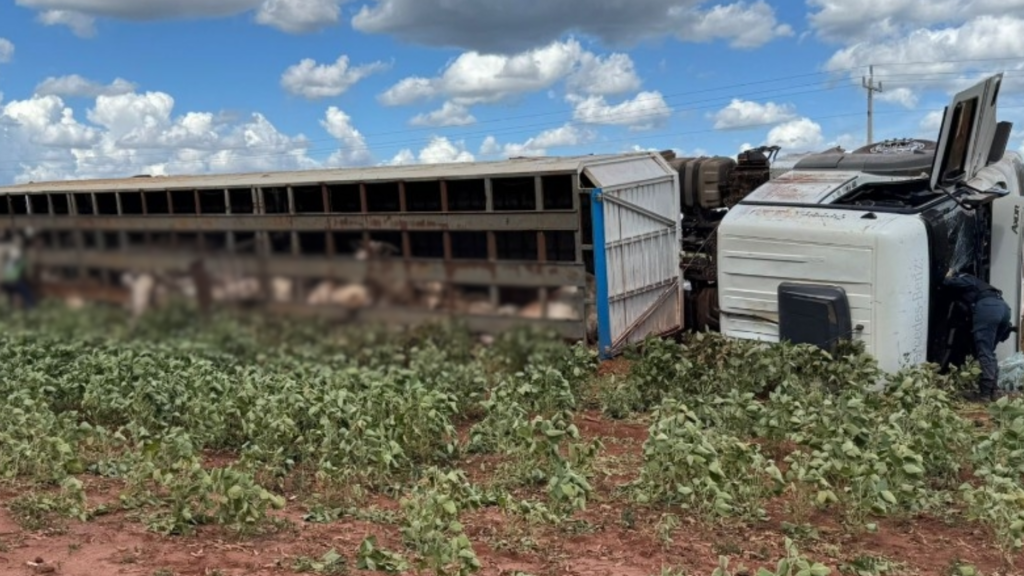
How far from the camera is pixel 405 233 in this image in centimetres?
295

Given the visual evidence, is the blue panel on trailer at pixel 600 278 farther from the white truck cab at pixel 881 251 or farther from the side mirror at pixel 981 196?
the side mirror at pixel 981 196

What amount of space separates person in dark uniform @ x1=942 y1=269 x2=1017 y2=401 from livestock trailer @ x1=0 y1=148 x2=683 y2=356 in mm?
2855

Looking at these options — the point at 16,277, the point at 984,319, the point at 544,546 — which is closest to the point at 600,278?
the point at 984,319

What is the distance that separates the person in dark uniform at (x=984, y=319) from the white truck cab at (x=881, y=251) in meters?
0.15

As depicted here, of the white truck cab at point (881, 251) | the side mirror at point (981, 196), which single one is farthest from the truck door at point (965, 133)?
the side mirror at point (981, 196)

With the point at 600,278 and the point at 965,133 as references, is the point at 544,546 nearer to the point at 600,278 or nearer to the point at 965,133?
the point at 600,278

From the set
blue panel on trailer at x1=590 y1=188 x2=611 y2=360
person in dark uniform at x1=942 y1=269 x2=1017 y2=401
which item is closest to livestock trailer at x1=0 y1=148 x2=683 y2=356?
blue panel on trailer at x1=590 y1=188 x2=611 y2=360

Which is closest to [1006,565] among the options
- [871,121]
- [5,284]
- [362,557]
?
[362,557]

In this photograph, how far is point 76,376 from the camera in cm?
601

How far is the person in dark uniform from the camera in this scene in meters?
7.00

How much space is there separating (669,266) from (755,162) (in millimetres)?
1862

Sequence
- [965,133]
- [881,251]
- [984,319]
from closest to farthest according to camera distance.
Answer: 1. [881,251]
2. [984,319]
3. [965,133]

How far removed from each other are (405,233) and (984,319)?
5859 mm

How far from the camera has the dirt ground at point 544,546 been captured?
11.3ft
